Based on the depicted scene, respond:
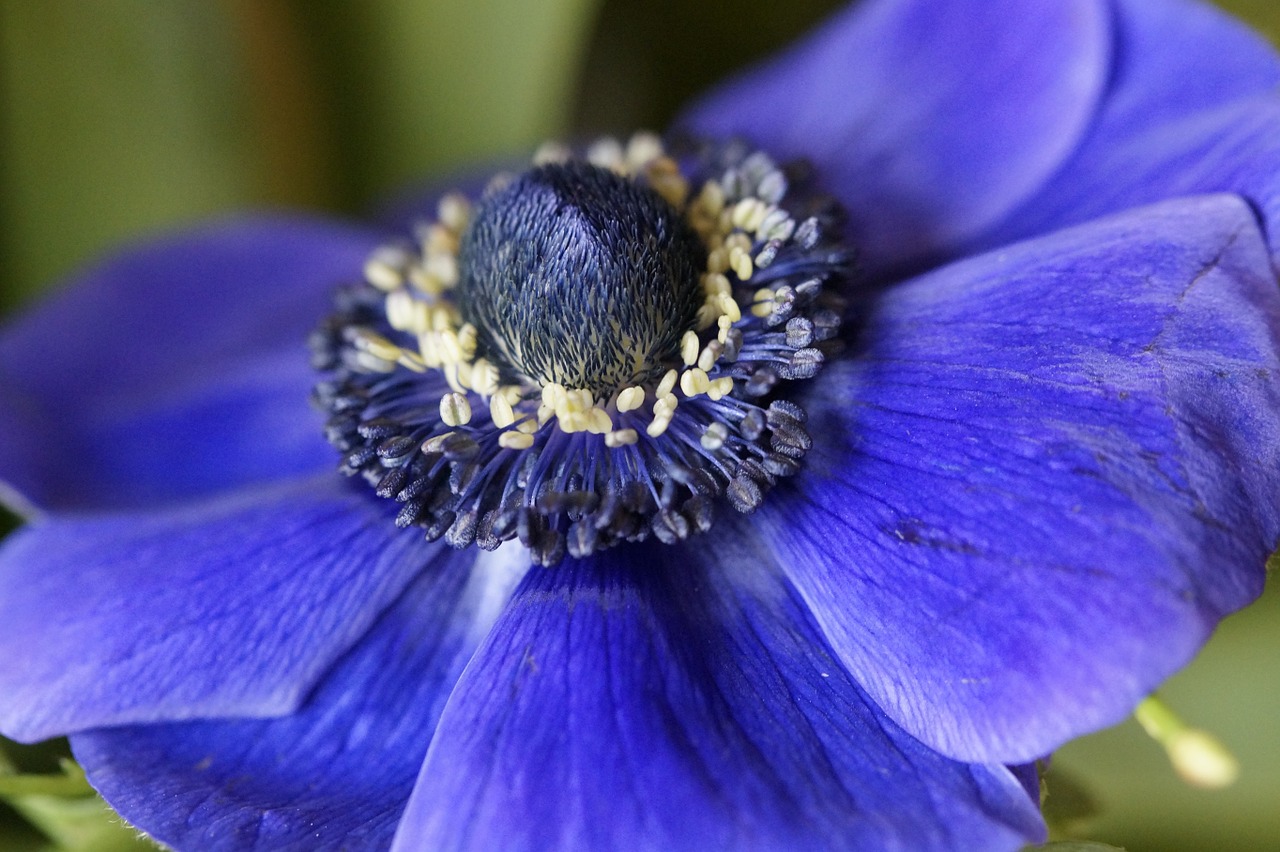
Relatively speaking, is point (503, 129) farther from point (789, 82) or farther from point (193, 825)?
point (193, 825)

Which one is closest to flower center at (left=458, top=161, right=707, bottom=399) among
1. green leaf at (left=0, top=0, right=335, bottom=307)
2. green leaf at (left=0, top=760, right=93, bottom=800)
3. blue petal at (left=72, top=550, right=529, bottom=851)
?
blue petal at (left=72, top=550, right=529, bottom=851)

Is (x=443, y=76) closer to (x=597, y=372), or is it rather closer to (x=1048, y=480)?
(x=597, y=372)

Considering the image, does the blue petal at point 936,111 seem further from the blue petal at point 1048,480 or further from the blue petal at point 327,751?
the blue petal at point 327,751

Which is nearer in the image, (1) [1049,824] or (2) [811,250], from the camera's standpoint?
(1) [1049,824]

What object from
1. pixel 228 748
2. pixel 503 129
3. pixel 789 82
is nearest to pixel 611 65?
pixel 503 129

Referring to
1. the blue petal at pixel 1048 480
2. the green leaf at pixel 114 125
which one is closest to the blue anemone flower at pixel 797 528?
the blue petal at pixel 1048 480

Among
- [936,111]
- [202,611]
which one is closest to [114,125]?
[202,611]
